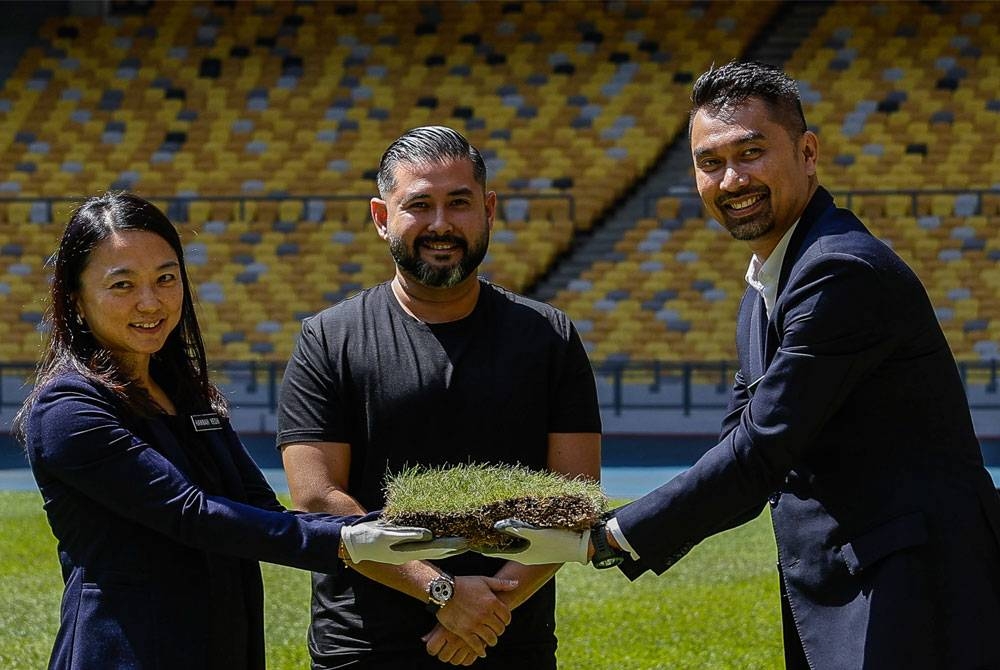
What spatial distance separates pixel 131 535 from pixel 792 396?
1282 millimetres

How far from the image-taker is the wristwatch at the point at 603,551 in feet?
9.68

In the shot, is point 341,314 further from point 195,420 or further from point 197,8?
point 197,8

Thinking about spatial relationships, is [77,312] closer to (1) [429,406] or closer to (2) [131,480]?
(2) [131,480]

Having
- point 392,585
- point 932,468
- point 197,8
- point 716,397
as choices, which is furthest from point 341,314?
point 197,8

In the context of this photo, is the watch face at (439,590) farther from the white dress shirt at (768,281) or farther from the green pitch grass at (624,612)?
the green pitch grass at (624,612)

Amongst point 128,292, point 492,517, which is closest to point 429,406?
point 492,517

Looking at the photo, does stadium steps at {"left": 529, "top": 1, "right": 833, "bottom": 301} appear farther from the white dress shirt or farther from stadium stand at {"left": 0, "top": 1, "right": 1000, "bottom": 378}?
the white dress shirt

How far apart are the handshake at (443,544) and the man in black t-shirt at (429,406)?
0.80 ft

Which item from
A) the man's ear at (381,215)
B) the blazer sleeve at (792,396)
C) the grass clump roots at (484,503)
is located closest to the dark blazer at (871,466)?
the blazer sleeve at (792,396)

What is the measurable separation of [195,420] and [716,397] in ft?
43.2

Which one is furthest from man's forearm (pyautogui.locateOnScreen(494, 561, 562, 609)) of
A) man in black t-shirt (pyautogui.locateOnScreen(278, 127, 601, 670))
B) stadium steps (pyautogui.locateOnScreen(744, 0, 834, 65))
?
stadium steps (pyautogui.locateOnScreen(744, 0, 834, 65))

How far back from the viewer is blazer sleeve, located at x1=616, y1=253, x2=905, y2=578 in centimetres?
274

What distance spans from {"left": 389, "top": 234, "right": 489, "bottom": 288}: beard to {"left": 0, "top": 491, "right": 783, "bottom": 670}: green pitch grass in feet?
11.9

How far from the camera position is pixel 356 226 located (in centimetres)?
1981
